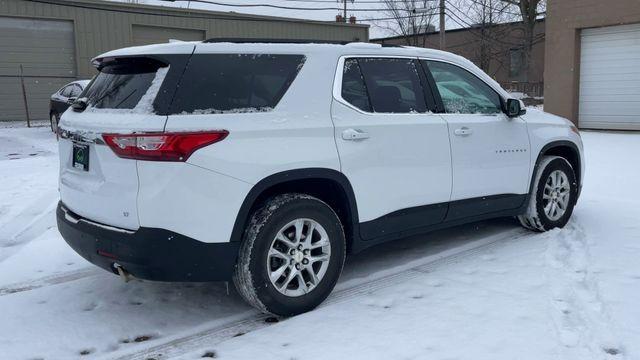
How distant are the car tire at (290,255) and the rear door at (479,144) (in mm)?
1329

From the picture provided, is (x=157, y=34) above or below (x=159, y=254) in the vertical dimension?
above

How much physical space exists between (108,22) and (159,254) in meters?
20.6

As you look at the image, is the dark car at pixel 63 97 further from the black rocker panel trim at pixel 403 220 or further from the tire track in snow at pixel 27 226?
the black rocker panel trim at pixel 403 220

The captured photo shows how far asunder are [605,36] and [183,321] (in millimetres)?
15024

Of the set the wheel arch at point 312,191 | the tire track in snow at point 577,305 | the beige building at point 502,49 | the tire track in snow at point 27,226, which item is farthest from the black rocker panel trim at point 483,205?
the beige building at point 502,49

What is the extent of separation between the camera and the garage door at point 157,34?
2273 centimetres

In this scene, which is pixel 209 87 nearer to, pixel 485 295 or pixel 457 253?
pixel 485 295

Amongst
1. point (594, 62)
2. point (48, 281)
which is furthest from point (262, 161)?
point (594, 62)

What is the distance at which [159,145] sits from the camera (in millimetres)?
3318

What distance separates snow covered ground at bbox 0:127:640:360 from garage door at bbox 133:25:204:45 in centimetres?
1817

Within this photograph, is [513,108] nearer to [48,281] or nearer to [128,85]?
[128,85]

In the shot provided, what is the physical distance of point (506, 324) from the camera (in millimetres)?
3680

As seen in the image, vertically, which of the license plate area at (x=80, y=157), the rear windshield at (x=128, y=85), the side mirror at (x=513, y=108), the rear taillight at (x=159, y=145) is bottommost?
the license plate area at (x=80, y=157)

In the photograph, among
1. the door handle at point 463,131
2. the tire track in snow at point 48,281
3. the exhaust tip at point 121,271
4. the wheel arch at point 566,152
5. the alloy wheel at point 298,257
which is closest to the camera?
the exhaust tip at point 121,271
